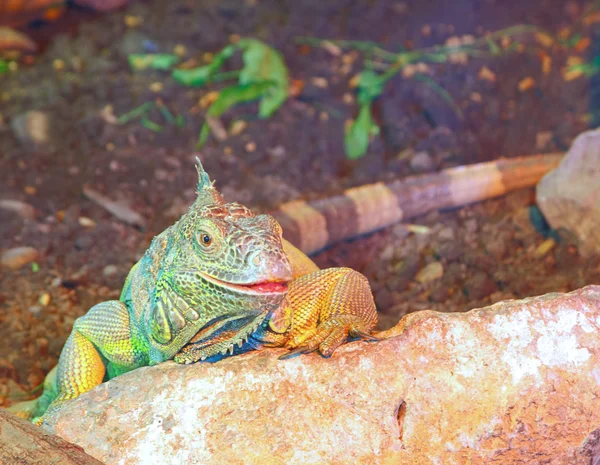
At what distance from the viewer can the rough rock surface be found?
230 cm

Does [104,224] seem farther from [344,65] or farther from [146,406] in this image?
[344,65]

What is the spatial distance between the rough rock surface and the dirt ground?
4.74 feet

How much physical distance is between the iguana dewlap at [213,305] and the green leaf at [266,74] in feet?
10.2

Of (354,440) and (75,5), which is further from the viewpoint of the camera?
(75,5)

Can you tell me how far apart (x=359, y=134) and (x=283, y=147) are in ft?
2.15

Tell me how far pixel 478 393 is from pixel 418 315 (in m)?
0.35

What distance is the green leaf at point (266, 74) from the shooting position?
5.88 m

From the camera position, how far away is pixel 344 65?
6434mm

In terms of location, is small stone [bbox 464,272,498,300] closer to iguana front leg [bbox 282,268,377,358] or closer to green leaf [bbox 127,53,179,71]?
iguana front leg [bbox 282,268,377,358]

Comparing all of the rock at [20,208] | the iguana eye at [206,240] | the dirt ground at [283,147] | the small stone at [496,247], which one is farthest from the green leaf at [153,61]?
the iguana eye at [206,240]

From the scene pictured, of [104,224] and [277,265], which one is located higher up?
[277,265]

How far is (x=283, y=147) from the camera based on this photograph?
5.55 m

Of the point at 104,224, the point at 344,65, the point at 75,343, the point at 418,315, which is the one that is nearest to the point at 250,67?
the point at 344,65

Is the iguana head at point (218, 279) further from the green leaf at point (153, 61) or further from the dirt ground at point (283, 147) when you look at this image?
the green leaf at point (153, 61)
